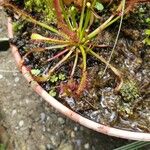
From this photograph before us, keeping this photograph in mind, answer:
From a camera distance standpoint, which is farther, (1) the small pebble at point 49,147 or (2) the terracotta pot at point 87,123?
(1) the small pebble at point 49,147

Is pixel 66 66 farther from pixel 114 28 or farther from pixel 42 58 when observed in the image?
pixel 114 28

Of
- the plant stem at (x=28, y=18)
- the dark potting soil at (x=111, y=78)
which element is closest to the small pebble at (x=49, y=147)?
the dark potting soil at (x=111, y=78)

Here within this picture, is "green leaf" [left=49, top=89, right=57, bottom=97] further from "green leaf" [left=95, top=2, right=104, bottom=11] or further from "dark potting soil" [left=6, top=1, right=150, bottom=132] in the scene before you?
"green leaf" [left=95, top=2, right=104, bottom=11]

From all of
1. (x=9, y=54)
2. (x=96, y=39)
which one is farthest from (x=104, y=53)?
(x=9, y=54)

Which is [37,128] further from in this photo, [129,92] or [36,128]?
[129,92]

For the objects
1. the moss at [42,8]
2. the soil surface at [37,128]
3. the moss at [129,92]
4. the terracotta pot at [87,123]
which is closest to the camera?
the terracotta pot at [87,123]

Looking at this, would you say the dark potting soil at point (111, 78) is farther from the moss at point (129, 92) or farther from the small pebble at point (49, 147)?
the small pebble at point (49, 147)
